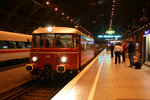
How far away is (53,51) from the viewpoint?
9.05m

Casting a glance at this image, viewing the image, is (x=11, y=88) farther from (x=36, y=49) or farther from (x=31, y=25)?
(x=31, y=25)

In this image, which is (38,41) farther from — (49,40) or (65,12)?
(65,12)

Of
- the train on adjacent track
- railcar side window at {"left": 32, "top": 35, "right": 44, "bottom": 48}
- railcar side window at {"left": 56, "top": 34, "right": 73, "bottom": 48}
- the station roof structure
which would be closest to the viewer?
railcar side window at {"left": 56, "top": 34, "right": 73, "bottom": 48}

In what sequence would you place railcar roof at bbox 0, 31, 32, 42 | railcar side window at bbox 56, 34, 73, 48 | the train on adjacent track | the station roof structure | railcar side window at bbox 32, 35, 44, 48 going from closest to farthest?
railcar side window at bbox 56, 34, 73, 48 < railcar side window at bbox 32, 35, 44, 48 < the train on adjacent track < railcar roof at bbox 0, 31, 32, 42 < the station roof structure

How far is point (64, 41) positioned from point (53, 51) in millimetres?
794

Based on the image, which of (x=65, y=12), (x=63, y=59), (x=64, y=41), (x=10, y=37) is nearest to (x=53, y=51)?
(x=63, y=59)

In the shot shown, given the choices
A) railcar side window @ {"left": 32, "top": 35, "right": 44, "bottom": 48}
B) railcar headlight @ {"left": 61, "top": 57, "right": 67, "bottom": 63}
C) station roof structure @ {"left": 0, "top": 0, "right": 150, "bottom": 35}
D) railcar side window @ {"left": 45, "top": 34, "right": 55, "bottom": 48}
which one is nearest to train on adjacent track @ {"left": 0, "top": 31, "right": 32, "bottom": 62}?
station roof structure @ {"left": 0, "top": 0, "right": 150, "bottom": 35}

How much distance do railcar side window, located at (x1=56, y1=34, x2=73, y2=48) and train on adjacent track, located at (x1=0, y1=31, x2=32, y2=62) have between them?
27.4 ft

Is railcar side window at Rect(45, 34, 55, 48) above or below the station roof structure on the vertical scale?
below

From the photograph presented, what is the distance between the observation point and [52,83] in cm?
1002

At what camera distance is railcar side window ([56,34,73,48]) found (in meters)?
9.24

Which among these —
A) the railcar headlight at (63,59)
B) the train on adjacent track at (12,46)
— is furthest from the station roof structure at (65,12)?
the railcar headlight at (63,59)

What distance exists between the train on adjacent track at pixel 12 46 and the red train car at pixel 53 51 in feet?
24.8

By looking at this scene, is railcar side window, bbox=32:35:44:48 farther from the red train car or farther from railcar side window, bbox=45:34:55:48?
railcar side window, bbox=45:34:55:48
